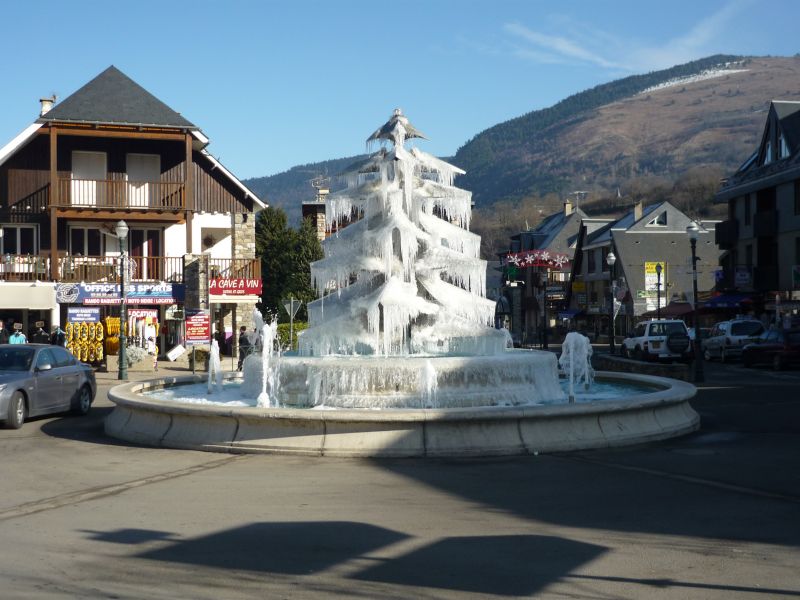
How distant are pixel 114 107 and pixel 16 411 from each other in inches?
1064

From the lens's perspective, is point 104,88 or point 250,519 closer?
point 250,519

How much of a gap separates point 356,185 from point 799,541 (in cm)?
1192

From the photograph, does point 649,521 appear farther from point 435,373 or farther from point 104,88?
point 104,88

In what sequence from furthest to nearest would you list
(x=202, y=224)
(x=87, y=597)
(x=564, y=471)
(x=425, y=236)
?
(x=202, y=224) < (x=425, y=236) < (x=564, y=471) < (x=87, y=597)

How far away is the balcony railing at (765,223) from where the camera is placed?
1964 inches

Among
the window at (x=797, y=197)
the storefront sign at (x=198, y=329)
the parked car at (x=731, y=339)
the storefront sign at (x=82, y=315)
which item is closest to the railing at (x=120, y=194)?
the storefront sign at (x=82, y=315)

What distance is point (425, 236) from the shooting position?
1764 cm

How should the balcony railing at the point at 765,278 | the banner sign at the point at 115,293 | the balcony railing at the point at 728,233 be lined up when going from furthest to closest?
the balcony railing at the point at 728,233, the balcony railing at the point at 765,278, the banner sign at the point at 115,293

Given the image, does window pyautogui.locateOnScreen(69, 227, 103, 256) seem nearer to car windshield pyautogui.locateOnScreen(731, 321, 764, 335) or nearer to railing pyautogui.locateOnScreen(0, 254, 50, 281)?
railing pyautogui.locateOnScreen(0, 254, 50, 281)

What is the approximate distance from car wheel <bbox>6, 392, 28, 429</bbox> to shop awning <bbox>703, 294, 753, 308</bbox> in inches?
1668

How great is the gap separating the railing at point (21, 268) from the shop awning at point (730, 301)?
33484 millimetres

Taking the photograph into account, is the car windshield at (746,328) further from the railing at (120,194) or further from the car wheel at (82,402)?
the car wheel at (82,402)

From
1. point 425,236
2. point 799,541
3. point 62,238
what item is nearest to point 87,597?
point 799,541

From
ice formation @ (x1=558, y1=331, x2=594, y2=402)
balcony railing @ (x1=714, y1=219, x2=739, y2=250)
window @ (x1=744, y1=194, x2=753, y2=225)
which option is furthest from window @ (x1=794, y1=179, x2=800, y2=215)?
ice formation @ (x1=558, y1=331, x2=594, y2=402)
